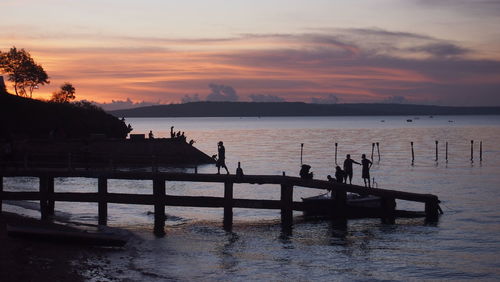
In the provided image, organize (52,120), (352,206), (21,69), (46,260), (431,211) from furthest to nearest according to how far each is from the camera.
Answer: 1. (21,69)
2. (52,120)
3. (431,211)
4. (352,206)
5. (46,260)

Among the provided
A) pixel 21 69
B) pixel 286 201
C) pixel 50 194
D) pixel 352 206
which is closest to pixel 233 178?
pixel 286 201

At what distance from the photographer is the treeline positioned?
257 ft

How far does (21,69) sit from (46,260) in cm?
11235

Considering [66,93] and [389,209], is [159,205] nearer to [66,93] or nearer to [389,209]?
[389,209]

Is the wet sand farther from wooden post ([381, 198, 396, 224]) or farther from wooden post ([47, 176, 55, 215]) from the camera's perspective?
wooden post ([381, 198, 396, 224])

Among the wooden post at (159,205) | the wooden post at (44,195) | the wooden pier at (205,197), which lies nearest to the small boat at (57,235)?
the wooden pier at (205,197)

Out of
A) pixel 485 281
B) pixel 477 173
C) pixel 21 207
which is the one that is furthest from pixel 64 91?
pixel 485 281

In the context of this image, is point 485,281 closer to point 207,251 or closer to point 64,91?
point 207,251

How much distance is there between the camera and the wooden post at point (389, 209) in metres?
34.0

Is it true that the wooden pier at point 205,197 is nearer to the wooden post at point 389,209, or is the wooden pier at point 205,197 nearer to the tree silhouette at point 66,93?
the wooden post at point 389,209

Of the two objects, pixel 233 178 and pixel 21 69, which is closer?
pixel 233 178

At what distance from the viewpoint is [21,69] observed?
416 feet

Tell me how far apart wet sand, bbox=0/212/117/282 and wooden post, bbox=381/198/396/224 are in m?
15.7

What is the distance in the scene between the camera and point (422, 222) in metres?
35.6
